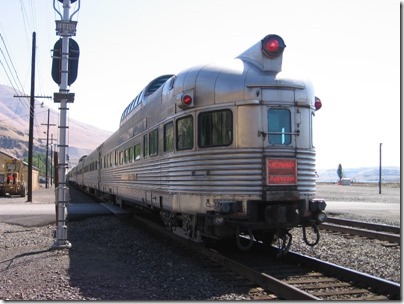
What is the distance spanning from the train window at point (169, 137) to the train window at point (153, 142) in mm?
644

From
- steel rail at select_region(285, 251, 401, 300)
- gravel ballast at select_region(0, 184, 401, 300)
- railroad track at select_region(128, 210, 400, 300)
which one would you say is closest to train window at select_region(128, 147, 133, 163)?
gravel ballast at select_region(0, 184, 401, 300)

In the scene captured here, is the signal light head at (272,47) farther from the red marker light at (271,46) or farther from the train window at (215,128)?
the train window at (215,128)

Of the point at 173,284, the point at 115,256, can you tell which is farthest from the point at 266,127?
the point at 115,256

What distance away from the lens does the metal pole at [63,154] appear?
9461 mm

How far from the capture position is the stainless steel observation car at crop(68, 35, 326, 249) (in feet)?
24.9

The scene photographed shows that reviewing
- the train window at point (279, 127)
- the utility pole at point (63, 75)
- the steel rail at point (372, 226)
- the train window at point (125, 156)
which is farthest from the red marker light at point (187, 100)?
the steel rail at point (372, 226)

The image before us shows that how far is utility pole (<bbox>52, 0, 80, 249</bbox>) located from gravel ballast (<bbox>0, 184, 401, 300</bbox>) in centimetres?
97

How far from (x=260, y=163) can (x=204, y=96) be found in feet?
4.91

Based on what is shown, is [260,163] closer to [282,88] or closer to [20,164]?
[282,88]

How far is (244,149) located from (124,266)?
2647 millimetres

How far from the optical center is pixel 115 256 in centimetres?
871

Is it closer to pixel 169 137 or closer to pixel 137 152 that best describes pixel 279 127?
pixel 169 137

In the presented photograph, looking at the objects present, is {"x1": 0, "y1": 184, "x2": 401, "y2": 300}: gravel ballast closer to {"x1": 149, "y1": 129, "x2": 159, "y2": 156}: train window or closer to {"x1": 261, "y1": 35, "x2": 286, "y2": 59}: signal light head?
{"x1": 149, "y1": 129, "x2": 159, "y2": 156}: train window

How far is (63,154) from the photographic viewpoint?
9836 mm
